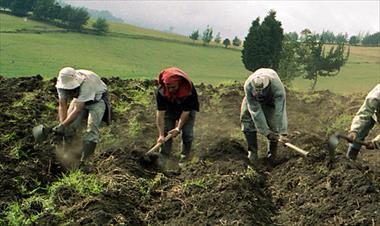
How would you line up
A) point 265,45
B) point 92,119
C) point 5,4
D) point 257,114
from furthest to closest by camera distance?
point 5,4, point 265,45, point 257,114, point 92,119

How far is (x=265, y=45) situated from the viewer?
3166 centimetres

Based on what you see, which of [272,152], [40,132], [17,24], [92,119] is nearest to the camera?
[40,132]

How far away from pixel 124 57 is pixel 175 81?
100 feet

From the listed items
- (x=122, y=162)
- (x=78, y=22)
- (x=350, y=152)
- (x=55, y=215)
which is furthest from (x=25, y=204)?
(x=78, y=22)

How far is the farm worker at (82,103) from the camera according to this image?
6.33 m

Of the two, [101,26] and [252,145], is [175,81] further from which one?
[101,26]

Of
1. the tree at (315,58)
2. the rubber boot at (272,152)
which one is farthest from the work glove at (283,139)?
the tree at (315,58)

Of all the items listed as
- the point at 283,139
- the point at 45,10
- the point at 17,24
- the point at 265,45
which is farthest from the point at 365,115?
the point at 45,10

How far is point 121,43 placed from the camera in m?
41.0

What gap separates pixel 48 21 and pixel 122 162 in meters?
37.6

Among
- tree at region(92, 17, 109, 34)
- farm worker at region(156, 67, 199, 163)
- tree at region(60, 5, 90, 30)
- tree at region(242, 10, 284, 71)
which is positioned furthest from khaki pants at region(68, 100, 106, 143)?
tree at region(92, 17, 109, 34)

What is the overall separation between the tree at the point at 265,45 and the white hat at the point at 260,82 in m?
24.9

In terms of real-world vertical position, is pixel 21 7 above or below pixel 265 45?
below

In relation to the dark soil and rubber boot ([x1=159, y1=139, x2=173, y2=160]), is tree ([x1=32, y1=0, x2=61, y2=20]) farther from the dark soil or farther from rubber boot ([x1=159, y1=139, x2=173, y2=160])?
rubber boot ([x1=159, y1=139, x2=173, y2=160])
